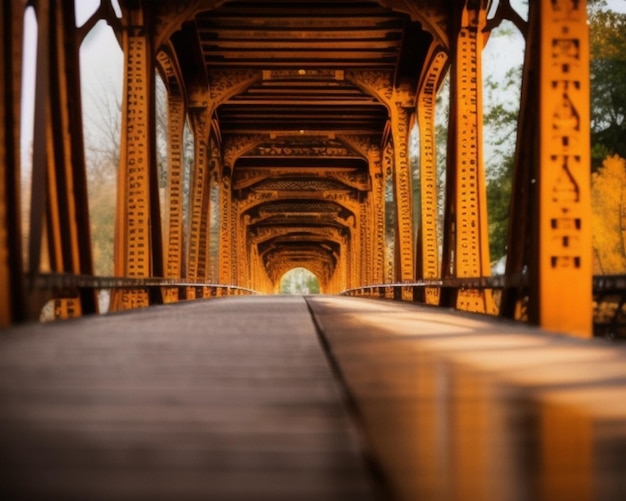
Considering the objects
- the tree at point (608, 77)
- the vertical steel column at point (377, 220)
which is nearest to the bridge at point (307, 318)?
the vertical steel column at point (377, 220)

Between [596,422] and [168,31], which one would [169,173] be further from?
[596,422]

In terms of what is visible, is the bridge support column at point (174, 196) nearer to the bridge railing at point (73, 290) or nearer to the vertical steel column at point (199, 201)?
the vertical steel column at point (199, 201)

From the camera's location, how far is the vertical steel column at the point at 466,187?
9617mm

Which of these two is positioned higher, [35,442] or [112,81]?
[112,81]

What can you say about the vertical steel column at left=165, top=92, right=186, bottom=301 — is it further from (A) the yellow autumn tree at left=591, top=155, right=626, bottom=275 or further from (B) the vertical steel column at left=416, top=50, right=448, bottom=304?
(A) the yellow autumn tree at left=591, top=155, right=626, bottom=275

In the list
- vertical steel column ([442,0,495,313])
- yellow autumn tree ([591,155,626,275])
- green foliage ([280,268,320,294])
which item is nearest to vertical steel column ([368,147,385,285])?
yellow autumn tree ([591,155,626,275])

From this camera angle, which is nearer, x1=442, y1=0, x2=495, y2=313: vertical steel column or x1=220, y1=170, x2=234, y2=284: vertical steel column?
x1=442, y1=0, x2=495, y2=313: vertical steel column

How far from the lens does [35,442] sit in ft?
5.70

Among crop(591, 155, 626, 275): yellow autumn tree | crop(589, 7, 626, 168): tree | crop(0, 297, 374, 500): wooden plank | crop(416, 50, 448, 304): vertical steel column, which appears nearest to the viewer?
crop(0, 297, 374, 500): wooden plank

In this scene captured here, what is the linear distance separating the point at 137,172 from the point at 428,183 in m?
6.45

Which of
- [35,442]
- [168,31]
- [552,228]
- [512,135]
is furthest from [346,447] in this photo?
[512,135]

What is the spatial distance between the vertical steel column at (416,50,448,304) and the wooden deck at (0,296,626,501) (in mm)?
9496

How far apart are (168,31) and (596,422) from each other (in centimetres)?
996

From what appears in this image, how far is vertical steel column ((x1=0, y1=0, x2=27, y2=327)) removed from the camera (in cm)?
488
